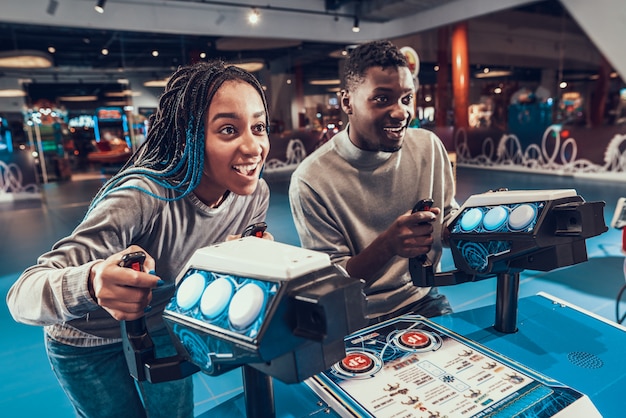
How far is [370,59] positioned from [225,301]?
89 cm

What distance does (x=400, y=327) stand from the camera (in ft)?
2.72

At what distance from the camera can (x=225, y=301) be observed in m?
0.43

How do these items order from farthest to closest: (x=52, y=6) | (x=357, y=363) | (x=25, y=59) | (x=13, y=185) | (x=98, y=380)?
(x=13, y=185), (x=25, y=59), (x=52, y=6), (x=98, y=380), (x=357, y=363)

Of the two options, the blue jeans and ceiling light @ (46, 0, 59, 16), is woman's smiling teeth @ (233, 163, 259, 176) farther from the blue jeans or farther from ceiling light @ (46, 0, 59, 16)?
ceiling light @ (46, 0, 59, 16)

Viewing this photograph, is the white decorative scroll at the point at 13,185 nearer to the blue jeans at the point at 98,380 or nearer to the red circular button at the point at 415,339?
the blue jeans at the point at 98,380

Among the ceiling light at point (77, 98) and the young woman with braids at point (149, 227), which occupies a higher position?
the ceiling light at point (77, 98)

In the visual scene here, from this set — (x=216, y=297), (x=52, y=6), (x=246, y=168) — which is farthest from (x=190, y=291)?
(x=52, y=6)

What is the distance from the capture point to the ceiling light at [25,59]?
625cm

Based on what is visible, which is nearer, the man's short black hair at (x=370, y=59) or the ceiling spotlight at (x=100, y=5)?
the man's short black hair at (x=370, y=59)

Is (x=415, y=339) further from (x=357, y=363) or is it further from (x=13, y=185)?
(x=13, y=185)

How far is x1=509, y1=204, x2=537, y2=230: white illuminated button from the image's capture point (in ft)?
2.42

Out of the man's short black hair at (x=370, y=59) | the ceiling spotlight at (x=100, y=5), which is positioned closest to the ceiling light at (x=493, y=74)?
the ceiling spotlight at (x=100, y=5)

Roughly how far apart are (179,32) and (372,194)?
6751mm

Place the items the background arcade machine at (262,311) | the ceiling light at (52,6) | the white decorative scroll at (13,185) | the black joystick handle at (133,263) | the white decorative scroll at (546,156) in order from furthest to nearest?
1. the white decorative scroll at (13,185)
2. the white decorative scroll at (546,156)
3. the ceiling light at (52,6)
4. the black joystick handle at (133,263)
5. the background arcade machine at (262,311)
